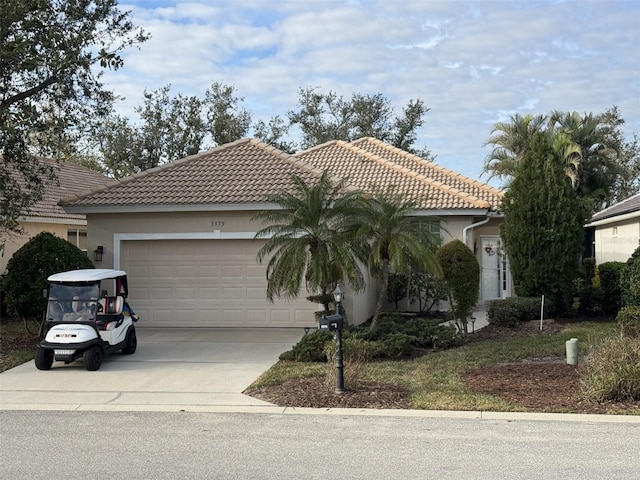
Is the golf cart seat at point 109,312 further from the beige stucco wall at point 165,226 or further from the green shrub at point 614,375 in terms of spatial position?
the green shrub at point 614,375

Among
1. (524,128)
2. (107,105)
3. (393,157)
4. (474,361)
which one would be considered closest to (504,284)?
(393,157)

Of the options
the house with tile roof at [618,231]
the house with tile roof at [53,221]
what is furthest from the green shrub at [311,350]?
the house with tile roof at [618,231]

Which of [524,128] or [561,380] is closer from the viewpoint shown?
Answer: [561,380]

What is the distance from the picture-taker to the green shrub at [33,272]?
13.4 meters

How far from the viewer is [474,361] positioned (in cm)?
1110

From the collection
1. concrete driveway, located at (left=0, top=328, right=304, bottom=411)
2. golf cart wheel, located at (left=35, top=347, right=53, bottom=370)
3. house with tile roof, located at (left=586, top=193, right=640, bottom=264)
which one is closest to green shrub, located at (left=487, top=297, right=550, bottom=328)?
concrete driveway, located at (left=0, top=328, right=304, bottom=411)

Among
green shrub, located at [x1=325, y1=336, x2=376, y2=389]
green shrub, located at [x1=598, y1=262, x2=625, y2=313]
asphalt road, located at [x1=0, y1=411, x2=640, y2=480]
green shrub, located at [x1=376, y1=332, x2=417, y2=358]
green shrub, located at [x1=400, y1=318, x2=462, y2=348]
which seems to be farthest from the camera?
green shrub, located at [x1=598, y1=262, x2=625, y2=313]

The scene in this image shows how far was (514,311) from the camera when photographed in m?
15.1

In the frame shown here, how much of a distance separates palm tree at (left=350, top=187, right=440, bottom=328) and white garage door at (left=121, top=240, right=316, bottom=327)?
360cm

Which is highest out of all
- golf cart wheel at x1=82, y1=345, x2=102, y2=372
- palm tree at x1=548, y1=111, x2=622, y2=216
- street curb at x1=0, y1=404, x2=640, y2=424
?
palm tree at x1=548, y1=111, x2=622, y2=216

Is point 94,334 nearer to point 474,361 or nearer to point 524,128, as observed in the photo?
point 474,361

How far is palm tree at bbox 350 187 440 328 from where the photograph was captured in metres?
11.9

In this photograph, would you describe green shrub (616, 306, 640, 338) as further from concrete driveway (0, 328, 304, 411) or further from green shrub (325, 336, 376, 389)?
concrete driveway (0, 328, 304, 411)

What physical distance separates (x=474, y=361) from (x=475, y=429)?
376 cm
